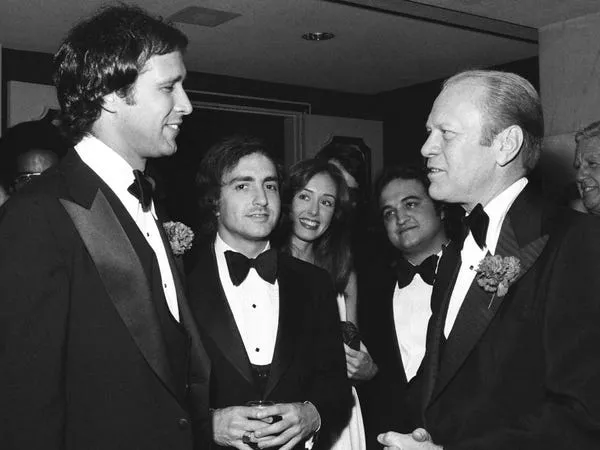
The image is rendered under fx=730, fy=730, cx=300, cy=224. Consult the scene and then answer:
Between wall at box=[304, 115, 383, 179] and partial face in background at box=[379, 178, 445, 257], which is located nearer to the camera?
partial face in background at box=[379, 178, 445, 257]

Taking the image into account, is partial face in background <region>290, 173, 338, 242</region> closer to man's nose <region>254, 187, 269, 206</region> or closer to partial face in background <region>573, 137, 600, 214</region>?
man's nose <region>254, 187, 269, 206</region>

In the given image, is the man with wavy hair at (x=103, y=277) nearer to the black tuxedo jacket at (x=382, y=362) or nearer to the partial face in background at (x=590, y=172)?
the black tuxedo jacket at (x=382, y=362)

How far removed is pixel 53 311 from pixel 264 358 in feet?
3.63

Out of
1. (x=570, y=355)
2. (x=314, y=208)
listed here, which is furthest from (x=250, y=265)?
(x=570, y=355)

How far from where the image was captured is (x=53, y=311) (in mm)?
1505

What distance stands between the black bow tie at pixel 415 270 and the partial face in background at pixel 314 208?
1.29 feet

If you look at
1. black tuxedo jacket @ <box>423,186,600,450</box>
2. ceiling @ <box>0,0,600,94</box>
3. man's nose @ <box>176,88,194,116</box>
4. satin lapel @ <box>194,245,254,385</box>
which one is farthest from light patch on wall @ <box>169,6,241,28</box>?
black tuxedo jacket @ <box>423,186,600,450</box>

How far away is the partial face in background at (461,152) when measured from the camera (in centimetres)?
192

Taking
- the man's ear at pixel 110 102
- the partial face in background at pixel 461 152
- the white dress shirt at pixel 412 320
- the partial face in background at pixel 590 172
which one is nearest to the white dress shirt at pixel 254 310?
the white dress shirt at pixel 412 320

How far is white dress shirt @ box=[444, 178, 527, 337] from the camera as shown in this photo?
6.27ft

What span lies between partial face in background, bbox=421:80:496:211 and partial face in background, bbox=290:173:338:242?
52.3 inches

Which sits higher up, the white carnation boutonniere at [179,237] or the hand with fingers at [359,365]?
the white carnation boutonniere at [179,237]

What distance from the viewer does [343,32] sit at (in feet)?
16.3

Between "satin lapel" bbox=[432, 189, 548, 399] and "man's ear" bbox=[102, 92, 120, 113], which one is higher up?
"man's ear" bbox=[102, 92, 120, 113]
